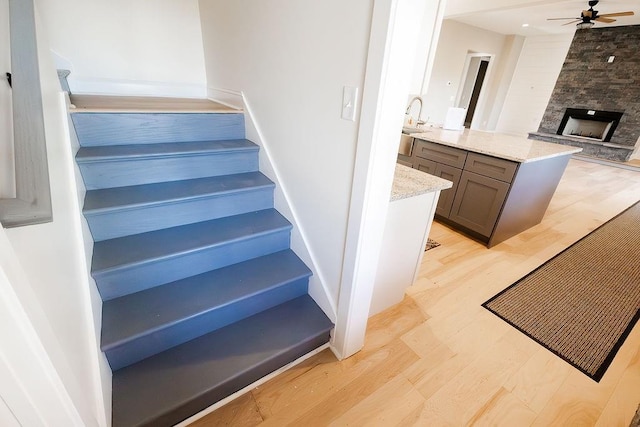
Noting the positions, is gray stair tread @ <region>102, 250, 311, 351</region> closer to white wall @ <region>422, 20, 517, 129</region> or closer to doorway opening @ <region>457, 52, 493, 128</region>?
white wall @ <region>422, 20, 517, 129</region>

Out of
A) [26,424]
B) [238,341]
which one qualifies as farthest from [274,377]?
[26,424]

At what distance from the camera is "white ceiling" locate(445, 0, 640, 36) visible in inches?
157

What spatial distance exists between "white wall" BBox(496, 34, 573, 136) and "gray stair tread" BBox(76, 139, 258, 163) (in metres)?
8.16

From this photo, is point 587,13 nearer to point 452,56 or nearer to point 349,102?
point 452,56

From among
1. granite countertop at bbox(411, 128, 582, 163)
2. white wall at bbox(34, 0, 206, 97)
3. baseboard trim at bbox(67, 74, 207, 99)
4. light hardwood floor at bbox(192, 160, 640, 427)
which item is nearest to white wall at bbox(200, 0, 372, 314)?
light hardwood floor at bbox(192, 160, 640, 427)

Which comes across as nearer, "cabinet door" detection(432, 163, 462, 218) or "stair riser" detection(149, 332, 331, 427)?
"stair riser" detection(149, 332, 331, 427)

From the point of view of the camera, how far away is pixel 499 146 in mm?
2521

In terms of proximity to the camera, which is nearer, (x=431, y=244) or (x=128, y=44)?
(x=128, y=44)

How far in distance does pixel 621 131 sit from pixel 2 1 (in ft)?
30.1

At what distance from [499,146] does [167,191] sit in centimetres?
272

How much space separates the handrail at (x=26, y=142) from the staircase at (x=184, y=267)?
2.56 feet

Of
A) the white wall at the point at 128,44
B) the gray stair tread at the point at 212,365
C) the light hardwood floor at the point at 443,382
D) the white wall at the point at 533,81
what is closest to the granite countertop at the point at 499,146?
the light hardwood floor at the point at 443,382

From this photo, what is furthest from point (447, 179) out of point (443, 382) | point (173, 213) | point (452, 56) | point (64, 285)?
point (452, 56)

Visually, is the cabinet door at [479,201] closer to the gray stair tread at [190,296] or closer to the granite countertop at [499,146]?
the granite countertop at [499,146]
